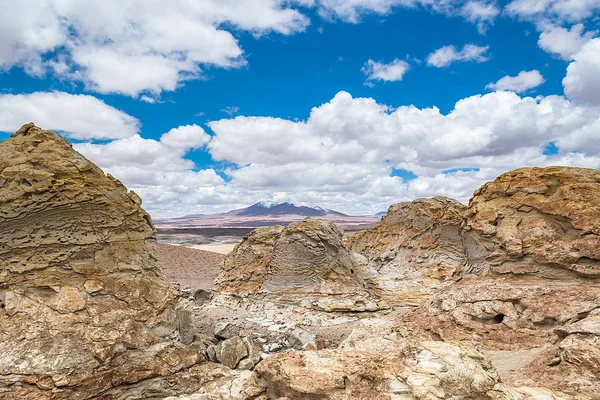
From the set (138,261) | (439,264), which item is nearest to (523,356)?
(138,261)

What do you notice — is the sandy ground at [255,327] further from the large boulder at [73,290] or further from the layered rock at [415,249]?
the large boulder at [73,290]

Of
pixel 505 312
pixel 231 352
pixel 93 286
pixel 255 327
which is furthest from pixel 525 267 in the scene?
pixel 93 286

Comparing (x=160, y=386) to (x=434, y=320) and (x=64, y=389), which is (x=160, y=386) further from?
(x=434, y=320)

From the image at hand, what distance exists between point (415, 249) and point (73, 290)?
53.6 feet

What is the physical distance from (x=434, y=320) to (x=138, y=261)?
24.2 ft

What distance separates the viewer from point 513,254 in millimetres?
9547

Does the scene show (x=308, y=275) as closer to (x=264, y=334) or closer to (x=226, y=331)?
(x=264, y=334)

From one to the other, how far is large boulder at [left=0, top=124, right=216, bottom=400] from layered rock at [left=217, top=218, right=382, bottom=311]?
7480 mm

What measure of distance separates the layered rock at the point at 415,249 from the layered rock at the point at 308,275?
176 centimetres

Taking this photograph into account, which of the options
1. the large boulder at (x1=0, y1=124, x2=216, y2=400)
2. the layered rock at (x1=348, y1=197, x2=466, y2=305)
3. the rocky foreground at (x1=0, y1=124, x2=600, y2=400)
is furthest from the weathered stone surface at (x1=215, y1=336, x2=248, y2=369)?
the layered rock at (x1=348, y1=197, x2=466, y2=305)

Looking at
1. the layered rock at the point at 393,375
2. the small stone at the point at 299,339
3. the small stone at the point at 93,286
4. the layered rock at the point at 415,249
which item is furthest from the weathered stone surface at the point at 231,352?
the layered rock at the point at 415,249

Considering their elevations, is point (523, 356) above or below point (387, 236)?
below

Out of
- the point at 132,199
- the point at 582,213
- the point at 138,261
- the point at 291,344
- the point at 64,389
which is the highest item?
the point at 132,199

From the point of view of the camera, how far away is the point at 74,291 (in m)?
7.30
